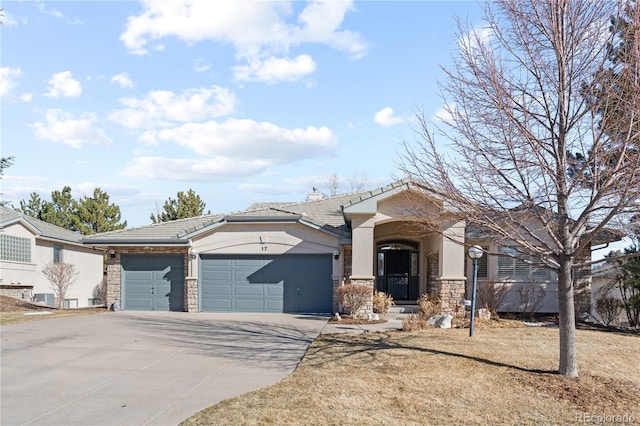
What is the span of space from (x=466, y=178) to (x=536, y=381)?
342 cm

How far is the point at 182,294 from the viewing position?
19.4 m

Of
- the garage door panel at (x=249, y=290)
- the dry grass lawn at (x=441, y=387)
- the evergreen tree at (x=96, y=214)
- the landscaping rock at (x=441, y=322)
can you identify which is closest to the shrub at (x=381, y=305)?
the landscaping rock at (x=441, y=322)

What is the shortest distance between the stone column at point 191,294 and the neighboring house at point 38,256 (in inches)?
200

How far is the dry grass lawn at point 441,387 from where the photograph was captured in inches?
275

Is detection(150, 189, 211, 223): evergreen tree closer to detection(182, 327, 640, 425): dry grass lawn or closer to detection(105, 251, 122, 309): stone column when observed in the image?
detection(105, 251, 122, 309): stone column

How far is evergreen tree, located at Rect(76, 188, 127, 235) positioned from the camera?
1281 inches

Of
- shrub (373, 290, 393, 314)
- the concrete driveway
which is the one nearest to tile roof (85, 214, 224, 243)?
the concrete driveway

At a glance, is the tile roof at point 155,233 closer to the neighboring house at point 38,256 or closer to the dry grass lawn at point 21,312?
the neighboring house at point 38,256

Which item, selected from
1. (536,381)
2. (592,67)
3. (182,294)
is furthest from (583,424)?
(182,294)

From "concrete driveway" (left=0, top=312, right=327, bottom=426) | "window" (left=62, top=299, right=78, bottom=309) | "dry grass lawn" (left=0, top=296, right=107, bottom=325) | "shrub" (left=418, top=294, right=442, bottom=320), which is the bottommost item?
"window" (left=62, top=299, right=78, bottom=309)

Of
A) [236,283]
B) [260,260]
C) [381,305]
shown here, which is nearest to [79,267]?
[236,283]

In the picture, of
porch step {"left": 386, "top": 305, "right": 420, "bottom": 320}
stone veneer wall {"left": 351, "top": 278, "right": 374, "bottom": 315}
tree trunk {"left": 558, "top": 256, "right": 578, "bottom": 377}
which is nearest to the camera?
tree trunk {"left": 558, "top": 256, "right": 578, "bottom": 377}

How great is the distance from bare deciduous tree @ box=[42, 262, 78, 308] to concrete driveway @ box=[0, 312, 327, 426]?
9161mm

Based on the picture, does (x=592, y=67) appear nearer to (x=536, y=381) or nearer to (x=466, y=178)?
(x=466, y=178)
